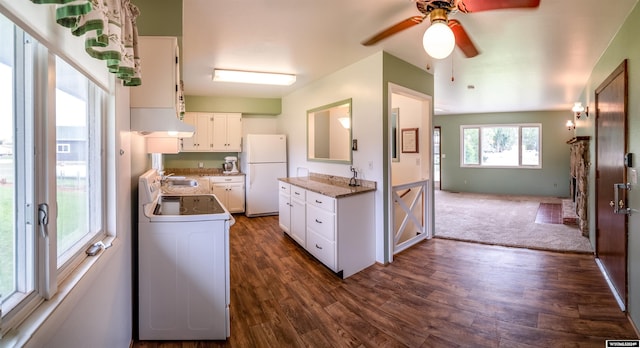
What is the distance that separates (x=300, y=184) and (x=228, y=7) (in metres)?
2.18

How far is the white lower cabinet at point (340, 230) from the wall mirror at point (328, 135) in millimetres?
1456

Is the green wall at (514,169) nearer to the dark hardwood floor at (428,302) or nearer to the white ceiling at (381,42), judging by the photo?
the white ceiling at (381,42)

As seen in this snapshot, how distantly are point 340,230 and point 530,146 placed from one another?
7703mm

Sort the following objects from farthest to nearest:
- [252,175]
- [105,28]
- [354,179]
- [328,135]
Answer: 1. [252,175]
2. [328,135]
3. [354,179]
4. [105,28]

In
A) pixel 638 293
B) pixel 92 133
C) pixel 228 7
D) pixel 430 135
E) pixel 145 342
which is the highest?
pixel 228 7

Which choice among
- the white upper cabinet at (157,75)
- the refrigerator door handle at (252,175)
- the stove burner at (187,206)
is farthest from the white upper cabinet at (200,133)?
the white upper cabinet at (157,75)

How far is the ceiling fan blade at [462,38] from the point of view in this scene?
6.18 feet

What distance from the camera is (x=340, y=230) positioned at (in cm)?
300

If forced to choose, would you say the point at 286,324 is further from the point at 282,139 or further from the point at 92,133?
the point at 282,139

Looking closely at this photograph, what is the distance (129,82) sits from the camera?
1572mm

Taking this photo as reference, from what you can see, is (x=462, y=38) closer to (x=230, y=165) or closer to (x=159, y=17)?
(x=159, y=17)

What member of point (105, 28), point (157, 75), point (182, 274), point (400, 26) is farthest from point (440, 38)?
point (182, 274)

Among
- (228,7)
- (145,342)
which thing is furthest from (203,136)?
(145,342)

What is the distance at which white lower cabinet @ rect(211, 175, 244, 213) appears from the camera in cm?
557
